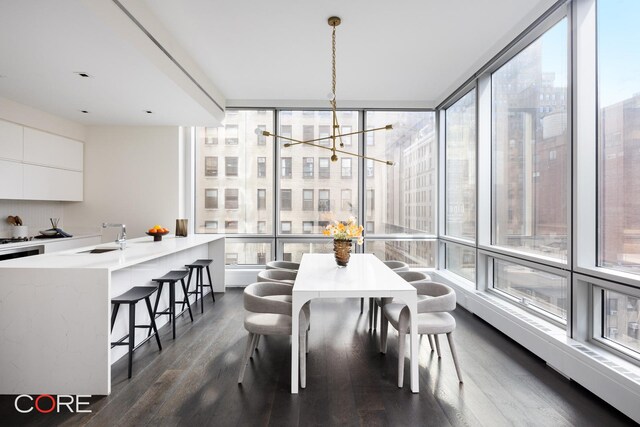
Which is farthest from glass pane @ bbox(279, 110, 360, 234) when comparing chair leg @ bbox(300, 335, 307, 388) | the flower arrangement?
chair leg @ bbox(300, 335, 307, 388)

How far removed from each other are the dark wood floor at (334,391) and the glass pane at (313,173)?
2.59 meters

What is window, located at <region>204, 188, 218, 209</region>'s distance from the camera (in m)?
5.64

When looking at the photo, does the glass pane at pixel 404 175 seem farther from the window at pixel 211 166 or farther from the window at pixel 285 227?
the window at pixel 211 166

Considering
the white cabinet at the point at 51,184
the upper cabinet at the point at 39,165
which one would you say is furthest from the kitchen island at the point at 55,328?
the white cabinet at the point at 51,184

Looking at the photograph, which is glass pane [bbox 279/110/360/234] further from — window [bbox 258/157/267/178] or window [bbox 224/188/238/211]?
window [bbox 224/188/238/211]

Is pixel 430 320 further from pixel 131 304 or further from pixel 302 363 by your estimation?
pixel 131 304

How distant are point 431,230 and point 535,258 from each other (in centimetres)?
256

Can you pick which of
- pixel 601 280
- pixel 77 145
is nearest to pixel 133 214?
pixel 77 145

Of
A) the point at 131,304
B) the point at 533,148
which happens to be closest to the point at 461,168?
the point at 533,148

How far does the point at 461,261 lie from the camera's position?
4.98 metres

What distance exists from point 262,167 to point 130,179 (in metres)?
2.07

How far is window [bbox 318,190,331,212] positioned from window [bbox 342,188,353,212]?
26 centimetres

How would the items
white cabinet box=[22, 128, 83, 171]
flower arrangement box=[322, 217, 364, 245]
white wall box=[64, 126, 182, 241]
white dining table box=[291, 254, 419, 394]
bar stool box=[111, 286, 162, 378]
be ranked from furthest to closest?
white wall box=[64, 126, 182, 241]
white cabinet box=[22, 128, 83, 171]
flower arrangement box=[322, 217, 364, 245]
bar stool box=[111, 286, 162, 378]
white dining table box=[291, 254, 419, 394]

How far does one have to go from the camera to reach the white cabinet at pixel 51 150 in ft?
14.1
